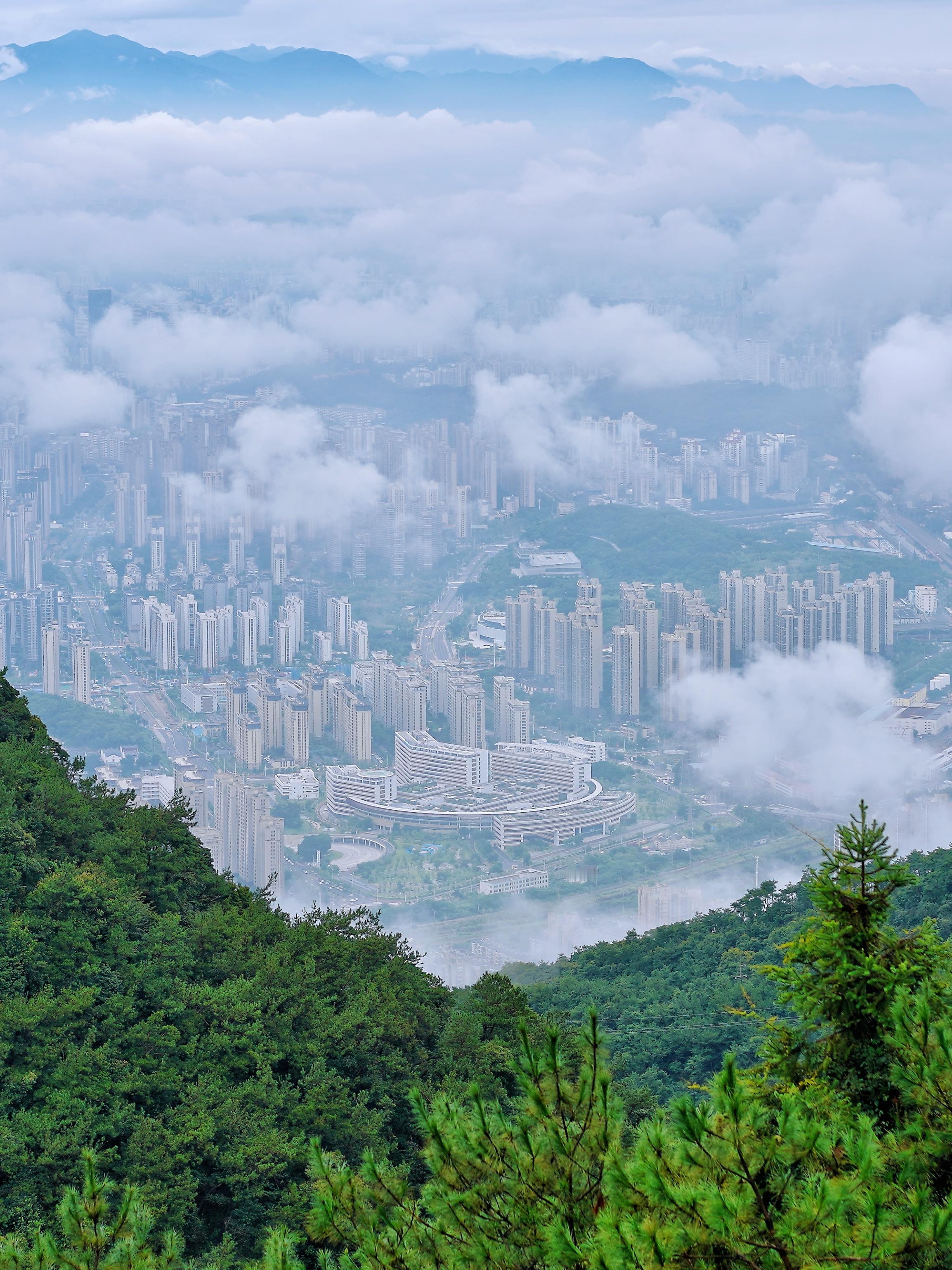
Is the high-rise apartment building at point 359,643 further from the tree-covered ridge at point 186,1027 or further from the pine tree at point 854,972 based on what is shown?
the pine tree at point 854,972

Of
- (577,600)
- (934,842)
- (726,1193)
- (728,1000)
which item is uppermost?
(726,1193)

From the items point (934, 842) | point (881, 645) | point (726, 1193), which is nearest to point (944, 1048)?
point (726, 1193)

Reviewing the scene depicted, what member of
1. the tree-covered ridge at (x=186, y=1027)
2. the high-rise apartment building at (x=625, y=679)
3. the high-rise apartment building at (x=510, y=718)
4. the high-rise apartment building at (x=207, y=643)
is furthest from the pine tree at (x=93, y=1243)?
the high-rise apartment building at (x=207, y=643)

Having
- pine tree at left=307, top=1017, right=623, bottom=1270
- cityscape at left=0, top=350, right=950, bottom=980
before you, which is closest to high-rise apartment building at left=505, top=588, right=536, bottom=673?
cityscape at left=0, top=350, right=950, bottom=980

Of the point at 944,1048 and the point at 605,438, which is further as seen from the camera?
the point at 605,438

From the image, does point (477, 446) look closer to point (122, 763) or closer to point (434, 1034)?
point (122, 763)
